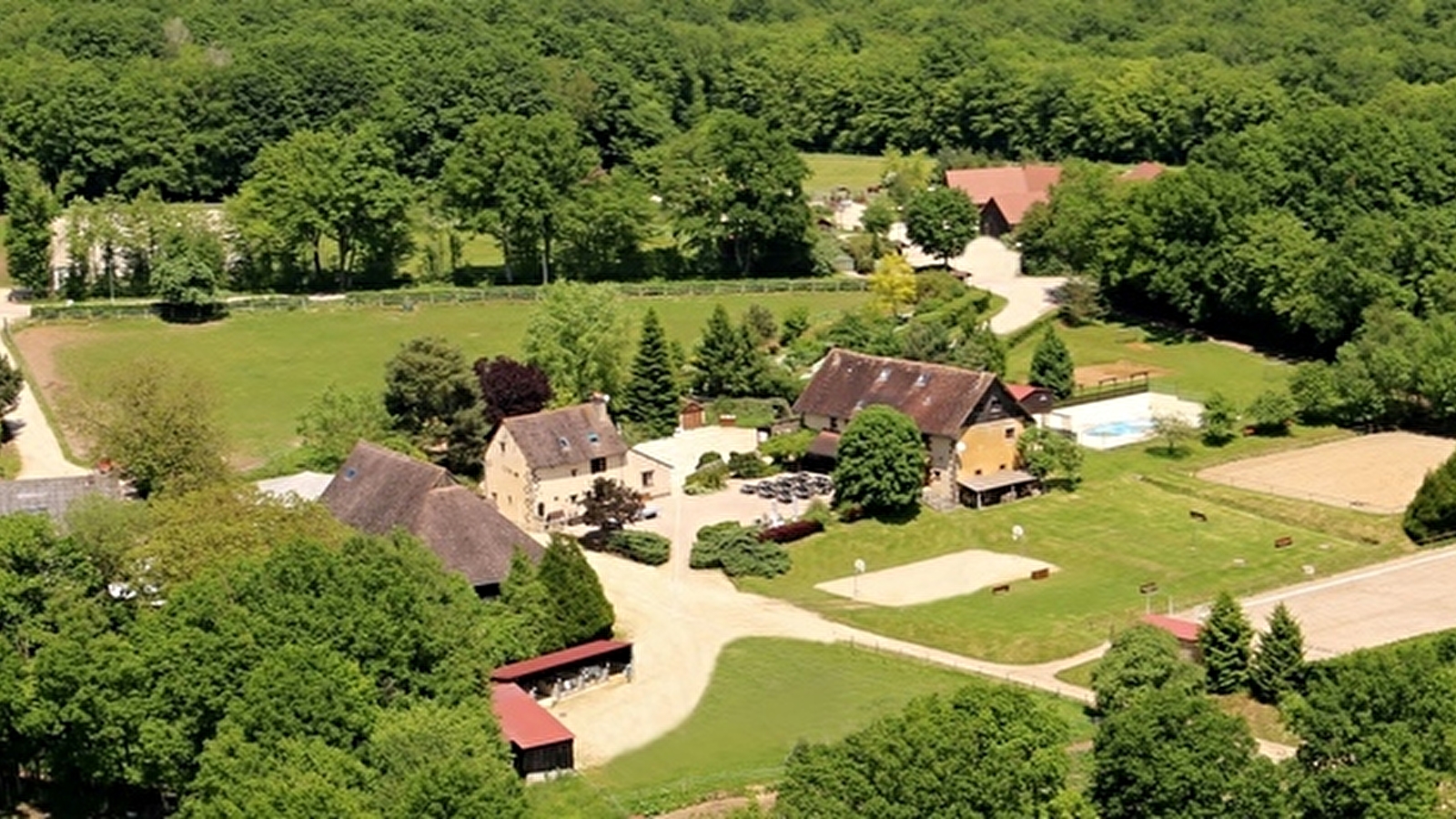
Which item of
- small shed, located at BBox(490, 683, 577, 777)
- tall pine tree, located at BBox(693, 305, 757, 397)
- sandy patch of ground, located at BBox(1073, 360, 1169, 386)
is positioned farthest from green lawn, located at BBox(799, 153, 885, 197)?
small shed, located at BBox(490, 683, 577, 777)

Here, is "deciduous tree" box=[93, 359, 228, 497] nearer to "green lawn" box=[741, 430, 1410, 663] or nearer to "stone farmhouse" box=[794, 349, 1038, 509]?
"green lawn" box=[741, 430, 1410, 663]

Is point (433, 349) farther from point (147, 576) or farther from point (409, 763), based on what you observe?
point (409, 763)

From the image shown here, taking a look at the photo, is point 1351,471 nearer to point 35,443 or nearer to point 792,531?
point 792,531

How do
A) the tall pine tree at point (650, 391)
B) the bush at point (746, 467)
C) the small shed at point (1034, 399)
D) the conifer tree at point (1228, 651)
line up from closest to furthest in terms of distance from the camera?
the conifer tree at point (1228, 651)
the bush at point (746, 467)
the small shed at point (1034, 399)
the tall pine tree at point (650, 391)

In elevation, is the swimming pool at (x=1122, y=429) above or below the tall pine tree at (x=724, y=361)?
below

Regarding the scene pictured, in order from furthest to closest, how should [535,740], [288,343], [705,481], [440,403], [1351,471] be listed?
1. [288,343]
2. [1351,471]
3. [440,403]
4. [705,481]
5. [535,740]

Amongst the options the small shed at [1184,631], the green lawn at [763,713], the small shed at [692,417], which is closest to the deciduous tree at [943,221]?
the small shed at [692,417]

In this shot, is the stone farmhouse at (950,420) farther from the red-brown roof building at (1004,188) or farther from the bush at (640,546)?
the red-brown roof building at (1004,188)

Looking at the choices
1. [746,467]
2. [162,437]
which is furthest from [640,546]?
[162,437]
